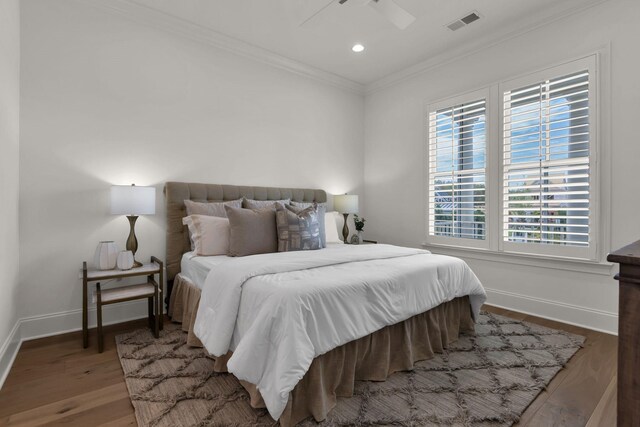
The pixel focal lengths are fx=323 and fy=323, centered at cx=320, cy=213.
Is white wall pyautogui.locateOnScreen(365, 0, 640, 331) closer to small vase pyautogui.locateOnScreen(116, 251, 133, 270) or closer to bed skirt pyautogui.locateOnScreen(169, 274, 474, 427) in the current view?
bed skirt pyautogui.locateOnScreen(169, 274, 474, 427)

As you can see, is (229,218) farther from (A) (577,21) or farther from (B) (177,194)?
(A) (577,21)

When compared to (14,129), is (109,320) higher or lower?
lower

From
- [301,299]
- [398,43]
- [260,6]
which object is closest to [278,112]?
[260,6]

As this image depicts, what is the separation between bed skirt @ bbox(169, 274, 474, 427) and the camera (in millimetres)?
1662

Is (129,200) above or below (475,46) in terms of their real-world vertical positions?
below

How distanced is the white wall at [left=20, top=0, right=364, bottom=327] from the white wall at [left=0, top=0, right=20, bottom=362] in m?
0.16

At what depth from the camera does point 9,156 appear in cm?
223

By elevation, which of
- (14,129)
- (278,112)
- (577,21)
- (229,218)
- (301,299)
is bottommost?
(301,299)

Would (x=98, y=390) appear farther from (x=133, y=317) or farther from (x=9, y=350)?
(x=133, y=317)

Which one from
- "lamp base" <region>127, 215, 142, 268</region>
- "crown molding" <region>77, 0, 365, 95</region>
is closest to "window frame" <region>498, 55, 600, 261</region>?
"crown molding" <region>77, 0, 365, 95</region>

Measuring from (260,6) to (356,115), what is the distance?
91.8 inches

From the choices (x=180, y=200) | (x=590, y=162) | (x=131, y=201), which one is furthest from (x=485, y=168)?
(x=131, y=201)

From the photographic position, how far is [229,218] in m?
2.91

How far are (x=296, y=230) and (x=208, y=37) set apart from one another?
233cm
